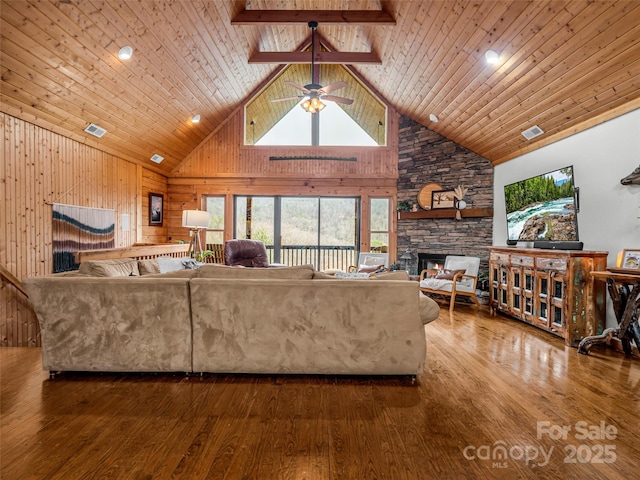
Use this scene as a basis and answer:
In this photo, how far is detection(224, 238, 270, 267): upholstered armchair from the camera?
598 centimetres

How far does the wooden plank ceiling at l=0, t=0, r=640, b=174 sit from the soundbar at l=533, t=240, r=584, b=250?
139 cm

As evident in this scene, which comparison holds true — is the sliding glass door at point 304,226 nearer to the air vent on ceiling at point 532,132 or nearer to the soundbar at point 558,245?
the air vent on ceiling at point 532,132

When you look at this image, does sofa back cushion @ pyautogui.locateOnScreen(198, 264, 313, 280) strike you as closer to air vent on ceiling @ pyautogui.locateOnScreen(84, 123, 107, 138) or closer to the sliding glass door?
air vent on ceiling @ pyautogui.locateOnScreen(84, 123, 107, 138)

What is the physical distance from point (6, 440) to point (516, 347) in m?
4.09

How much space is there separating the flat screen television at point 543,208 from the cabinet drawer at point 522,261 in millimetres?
451

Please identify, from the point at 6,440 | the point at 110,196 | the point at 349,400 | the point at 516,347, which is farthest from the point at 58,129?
the point at 516,347

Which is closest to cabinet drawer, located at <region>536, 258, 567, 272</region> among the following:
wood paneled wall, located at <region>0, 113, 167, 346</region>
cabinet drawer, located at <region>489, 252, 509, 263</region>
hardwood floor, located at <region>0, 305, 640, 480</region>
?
cabinet drawer, located at <region>489, 252, 509, 263</region>

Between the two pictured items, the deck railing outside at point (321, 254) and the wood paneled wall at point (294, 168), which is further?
the deck railing outside at point (321, 254)

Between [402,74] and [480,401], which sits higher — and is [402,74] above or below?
above

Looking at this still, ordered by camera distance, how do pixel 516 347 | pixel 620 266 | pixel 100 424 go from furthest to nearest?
pixel 516 347 < pixel 620 266 < pixel 100 424

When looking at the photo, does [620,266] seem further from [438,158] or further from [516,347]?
[438,158]

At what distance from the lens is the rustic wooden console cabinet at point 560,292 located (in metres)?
3.59

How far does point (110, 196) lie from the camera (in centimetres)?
565

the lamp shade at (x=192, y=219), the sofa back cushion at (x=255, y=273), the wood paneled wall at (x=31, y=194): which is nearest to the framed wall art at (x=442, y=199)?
the lamp shade at (x=192, y=219)
